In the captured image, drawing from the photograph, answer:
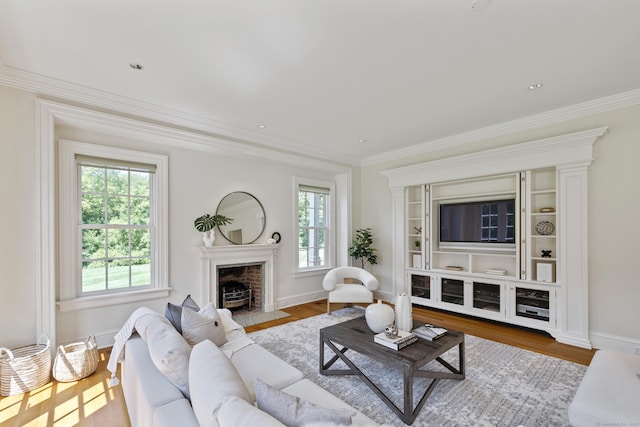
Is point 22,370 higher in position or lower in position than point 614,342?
higher

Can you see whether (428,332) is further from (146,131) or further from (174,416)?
(146,131)

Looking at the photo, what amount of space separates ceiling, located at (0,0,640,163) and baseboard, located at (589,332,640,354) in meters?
2.65

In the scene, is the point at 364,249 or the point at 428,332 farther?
the point at 364,249

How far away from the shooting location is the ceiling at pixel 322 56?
1986mm

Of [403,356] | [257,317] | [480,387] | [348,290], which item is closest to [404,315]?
[403,356]

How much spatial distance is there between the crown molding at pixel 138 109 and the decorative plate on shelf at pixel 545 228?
11.4ft

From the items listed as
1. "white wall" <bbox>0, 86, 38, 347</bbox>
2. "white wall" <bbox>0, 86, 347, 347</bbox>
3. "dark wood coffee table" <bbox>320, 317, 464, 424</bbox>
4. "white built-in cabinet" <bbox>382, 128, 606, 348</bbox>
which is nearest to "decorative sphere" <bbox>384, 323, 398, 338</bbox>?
"dark wood coffee table" <bbox>320, 317, 464, 424</bbox>

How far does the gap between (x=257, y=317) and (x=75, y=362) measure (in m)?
2.17

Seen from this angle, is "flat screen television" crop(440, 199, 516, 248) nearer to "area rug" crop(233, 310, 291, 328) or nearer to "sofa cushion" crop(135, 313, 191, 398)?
"area rug" crop(233, 310, 291, 328)

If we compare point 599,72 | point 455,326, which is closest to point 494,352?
→ point 455,326

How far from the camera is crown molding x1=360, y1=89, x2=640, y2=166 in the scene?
3.28m

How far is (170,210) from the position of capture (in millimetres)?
3875

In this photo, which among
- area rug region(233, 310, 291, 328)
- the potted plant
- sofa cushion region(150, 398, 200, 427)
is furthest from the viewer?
area rug region(233, 310, 291, 328)

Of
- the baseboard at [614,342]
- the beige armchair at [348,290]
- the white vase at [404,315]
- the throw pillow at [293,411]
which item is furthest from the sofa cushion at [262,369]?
the baseboard at [614,342]
